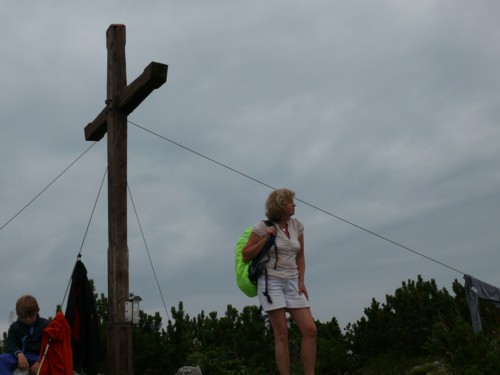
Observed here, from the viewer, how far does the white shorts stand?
602 centimetres

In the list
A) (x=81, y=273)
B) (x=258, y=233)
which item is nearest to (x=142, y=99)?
(x=81, y=273)

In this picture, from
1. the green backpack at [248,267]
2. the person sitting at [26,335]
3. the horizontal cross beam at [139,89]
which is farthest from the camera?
the horizontal cross beam at [139,89]

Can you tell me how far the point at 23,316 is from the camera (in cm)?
684

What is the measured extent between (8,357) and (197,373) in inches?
110

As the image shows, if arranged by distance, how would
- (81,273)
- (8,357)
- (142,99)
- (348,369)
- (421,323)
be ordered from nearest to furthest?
(8,357)
(81,273)
(142,99)
(348,369)
(421,323)

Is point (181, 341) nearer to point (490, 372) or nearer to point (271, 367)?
point (271, 367)

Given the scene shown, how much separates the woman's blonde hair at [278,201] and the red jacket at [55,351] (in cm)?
224

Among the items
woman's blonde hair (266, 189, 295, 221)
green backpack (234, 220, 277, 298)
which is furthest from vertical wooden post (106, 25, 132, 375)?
woman's blonde hair (266, 189, 295, 221)

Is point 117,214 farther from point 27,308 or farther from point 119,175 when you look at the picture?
point 27,308

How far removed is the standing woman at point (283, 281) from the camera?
5.98 m

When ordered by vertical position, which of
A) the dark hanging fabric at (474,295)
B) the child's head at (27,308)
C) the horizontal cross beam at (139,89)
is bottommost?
the child's head at (27,308)

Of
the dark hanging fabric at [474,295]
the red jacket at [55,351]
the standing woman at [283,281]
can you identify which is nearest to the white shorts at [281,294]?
the standing woman at [283,281]

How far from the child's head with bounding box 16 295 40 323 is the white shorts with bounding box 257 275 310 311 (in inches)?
90.2

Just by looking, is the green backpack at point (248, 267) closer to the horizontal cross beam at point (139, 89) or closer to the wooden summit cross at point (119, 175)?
the wooden summit cross at point (119, 175)
